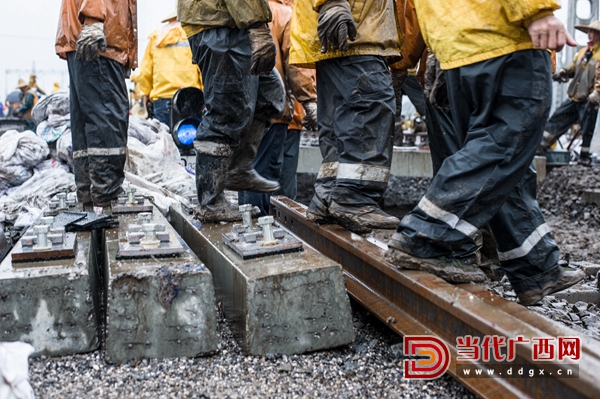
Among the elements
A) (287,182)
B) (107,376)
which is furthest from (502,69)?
(287,182)

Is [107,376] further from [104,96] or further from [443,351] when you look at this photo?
[104,96]

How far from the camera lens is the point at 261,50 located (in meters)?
3.13

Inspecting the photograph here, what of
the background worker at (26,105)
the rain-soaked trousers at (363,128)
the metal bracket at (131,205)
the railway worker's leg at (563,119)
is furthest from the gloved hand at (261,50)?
the background worker at (26,105)

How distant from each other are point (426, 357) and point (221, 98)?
1.82m

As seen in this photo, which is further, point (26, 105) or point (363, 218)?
point (26, 105)

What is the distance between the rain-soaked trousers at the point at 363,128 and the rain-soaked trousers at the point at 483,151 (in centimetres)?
68

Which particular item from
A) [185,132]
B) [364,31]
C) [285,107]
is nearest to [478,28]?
[364,31]

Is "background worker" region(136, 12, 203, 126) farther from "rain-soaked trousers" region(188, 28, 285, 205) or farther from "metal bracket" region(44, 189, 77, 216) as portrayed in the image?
"rain-soaked trousers" region(188, 28, 285, 205)

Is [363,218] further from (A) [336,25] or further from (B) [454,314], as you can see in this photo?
(B) [454,314]

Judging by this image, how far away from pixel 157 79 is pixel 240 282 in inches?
241

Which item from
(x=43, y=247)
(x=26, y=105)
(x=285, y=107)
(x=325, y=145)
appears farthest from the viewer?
Answer: (x=26, y=105)

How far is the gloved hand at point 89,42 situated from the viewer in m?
4.11

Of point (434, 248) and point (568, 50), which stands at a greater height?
point (568, 50)

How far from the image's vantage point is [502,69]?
2.20 meters
